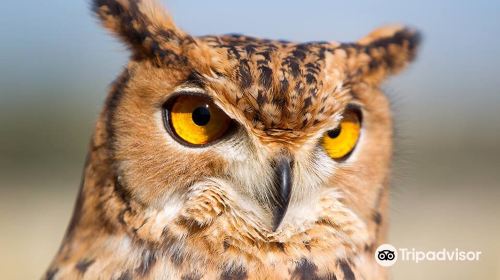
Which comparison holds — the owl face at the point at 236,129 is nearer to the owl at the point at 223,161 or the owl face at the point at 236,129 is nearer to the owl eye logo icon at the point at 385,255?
the owl at the point at 223,161

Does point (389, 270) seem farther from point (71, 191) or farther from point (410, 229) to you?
point (71, 191)

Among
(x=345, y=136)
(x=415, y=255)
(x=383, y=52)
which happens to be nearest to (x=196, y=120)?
(x=345, y=136)

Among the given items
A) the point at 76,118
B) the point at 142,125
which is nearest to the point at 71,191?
the point at 76,118

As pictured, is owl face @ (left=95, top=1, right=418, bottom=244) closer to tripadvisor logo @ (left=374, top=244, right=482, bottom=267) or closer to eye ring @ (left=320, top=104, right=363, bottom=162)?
eye ring @ (left=320, top=104, right=363, bottom=162)

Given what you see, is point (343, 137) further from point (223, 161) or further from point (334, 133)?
point (223, 161)

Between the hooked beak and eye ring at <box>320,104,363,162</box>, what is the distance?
0.12 metres

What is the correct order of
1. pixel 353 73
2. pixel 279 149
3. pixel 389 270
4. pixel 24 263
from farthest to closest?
1. pixel 24 263
2. pixel 389 270
3. pixel 353 73
4. pixel 279 149

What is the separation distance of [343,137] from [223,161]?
26cm

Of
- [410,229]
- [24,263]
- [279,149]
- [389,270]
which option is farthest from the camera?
[24,263]

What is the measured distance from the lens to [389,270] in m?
1.50

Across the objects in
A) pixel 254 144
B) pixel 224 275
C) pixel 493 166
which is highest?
pixel 493 166

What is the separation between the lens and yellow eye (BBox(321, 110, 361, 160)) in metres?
1.32

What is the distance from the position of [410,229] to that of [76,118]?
1372mm

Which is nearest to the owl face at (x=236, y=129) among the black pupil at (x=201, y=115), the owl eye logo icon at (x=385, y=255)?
the black pupil at (x=201, y=115)
